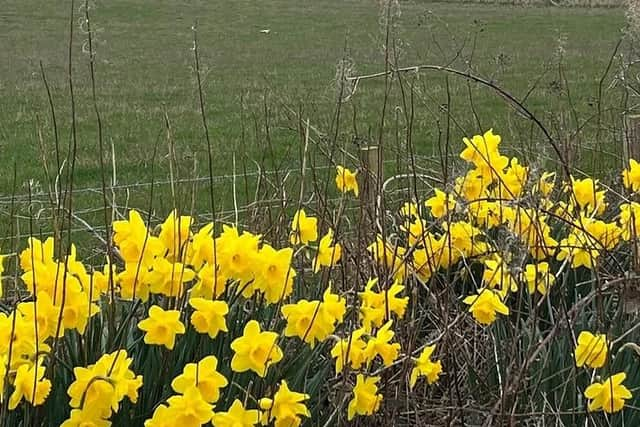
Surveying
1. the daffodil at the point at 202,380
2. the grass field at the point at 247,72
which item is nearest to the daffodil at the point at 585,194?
the grass field at the point at 247,72

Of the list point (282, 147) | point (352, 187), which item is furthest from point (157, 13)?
point (352, 187)

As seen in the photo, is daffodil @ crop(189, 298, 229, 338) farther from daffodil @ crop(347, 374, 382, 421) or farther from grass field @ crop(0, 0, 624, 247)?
grass field @ crop(0, 0, 624, 247)

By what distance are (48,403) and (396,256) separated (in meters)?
0.95

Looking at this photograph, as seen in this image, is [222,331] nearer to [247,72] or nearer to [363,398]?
[363,398]

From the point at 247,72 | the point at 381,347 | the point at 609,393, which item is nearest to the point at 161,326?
the point at 381,347

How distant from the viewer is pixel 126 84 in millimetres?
13758

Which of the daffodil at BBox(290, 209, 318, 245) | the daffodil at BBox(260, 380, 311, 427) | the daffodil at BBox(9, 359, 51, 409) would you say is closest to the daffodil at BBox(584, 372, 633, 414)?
the daffodil at BBox(260, 380, 311, 427)

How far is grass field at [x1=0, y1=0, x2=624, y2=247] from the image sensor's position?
6.47 metres

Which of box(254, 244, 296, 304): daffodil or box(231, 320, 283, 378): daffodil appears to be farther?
box(254, 244, 296, 304): daffodil

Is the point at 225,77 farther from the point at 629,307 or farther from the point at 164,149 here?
the point at 629,307

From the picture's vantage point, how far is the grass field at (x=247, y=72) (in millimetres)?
6473

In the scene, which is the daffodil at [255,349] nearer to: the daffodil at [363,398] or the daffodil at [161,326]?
the daffodil at [161,326]

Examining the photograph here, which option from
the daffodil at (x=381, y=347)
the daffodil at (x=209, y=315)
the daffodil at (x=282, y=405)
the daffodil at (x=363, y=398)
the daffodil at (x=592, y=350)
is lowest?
the daffodil at (x=363, y=398)

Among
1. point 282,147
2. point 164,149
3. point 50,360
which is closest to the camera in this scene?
point 50,360
